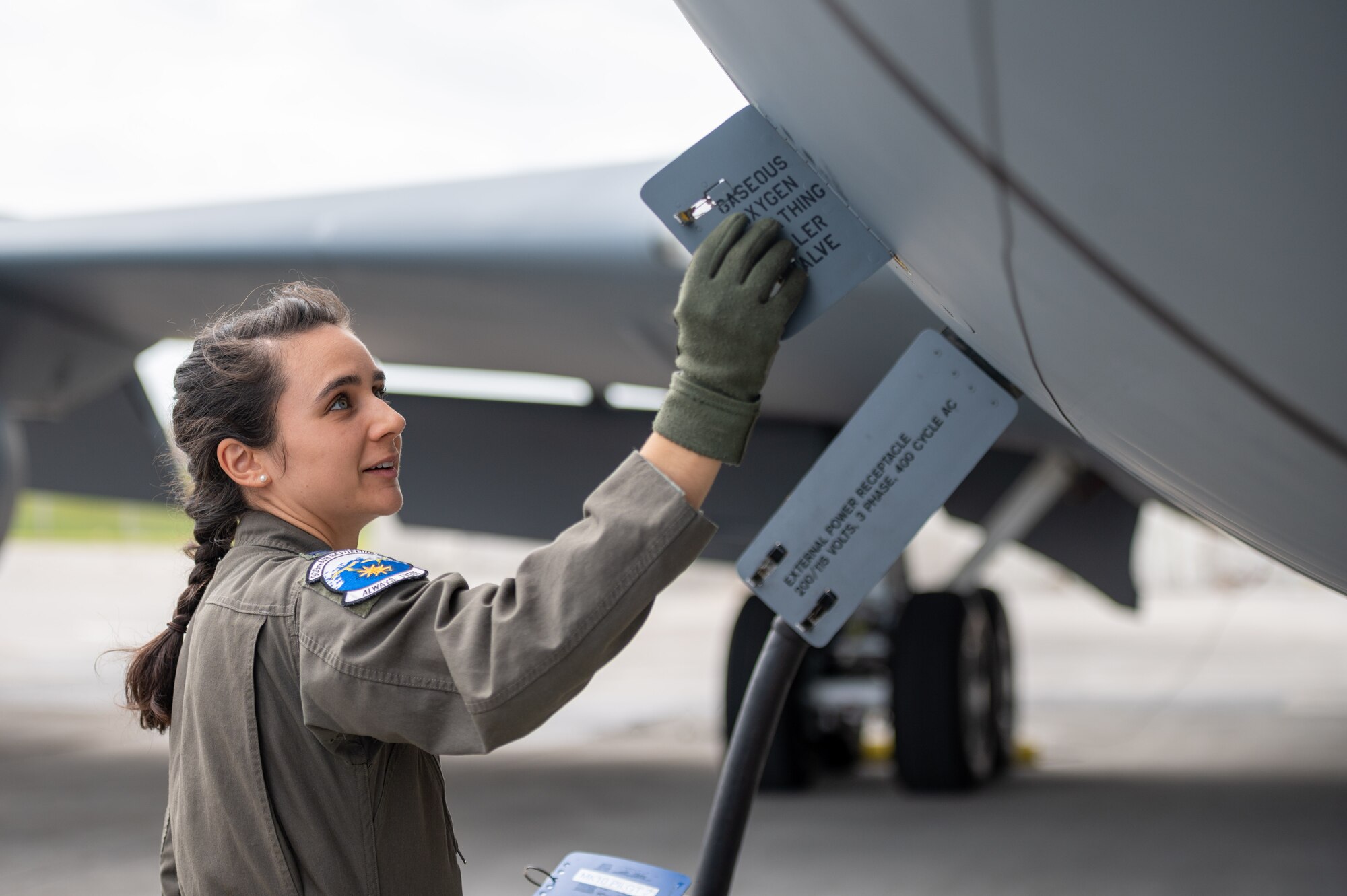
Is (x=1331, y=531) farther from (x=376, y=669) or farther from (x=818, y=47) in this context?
(x=376, y=669)

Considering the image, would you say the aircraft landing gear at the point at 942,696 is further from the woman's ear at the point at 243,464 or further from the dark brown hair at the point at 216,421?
the woman's ear at the point at 243,464

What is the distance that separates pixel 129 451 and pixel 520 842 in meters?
3.43

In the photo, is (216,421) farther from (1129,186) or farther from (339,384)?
(1129,186)

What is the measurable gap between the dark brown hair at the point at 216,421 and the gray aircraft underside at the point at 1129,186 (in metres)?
0.54

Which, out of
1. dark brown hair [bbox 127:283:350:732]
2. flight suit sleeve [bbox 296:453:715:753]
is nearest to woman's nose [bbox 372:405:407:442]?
dark brown hair [bbox 127:283:350:732]

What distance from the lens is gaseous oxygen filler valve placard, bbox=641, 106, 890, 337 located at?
1205 mm

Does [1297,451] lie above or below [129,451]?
above

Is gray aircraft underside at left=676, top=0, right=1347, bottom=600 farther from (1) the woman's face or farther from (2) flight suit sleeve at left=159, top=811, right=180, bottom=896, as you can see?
(2) flight suit sleeve at left=159, top=811, right=180, bottom=896

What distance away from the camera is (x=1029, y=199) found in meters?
0.90

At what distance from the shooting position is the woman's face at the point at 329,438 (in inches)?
49.3

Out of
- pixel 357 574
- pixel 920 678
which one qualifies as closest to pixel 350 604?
pixel 357 574

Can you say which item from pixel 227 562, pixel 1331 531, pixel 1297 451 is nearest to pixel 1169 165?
pixel 1297 451

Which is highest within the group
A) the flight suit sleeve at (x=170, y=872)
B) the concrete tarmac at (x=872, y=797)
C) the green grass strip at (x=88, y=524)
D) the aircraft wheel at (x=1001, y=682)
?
the flight suit sleeve at (x=170, y=872)

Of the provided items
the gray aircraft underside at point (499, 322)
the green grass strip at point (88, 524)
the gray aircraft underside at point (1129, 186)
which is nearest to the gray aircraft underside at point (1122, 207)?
the gray aircraft underside at point (1129, 186)
